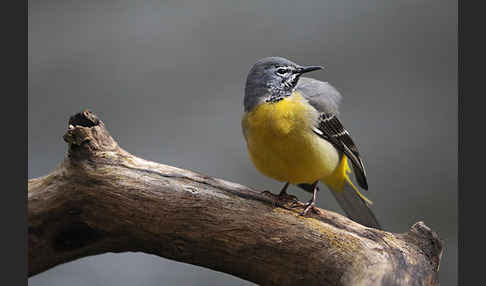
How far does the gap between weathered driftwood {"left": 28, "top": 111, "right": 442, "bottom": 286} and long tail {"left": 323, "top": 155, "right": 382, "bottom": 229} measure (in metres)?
0.37

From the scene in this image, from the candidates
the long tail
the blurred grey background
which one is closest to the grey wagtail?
the long tail

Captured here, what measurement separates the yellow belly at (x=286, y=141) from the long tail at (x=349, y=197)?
326mm

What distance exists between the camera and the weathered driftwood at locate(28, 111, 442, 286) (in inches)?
78.0

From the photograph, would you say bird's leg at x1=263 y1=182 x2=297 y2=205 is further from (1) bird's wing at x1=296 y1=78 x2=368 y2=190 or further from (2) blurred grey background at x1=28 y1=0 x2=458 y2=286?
(2) blurred grey background at x1=28 y1=0 x2=458 y2=286

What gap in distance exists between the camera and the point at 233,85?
3.48 meters

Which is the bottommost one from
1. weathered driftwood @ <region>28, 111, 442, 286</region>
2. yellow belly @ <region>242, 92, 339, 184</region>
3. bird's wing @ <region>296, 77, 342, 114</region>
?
weathered driftwood @ <region>28, 111, 442, 286</region>

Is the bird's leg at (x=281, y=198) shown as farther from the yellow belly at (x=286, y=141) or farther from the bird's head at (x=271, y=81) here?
the bird's head at (x=271, y=81)

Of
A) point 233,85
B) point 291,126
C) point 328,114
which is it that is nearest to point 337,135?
point 328,114

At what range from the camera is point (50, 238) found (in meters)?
1.99

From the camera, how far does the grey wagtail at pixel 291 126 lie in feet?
7.11

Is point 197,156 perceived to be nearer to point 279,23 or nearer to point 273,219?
point 279,23

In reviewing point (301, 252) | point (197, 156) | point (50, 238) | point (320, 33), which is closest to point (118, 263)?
point (197, 156)

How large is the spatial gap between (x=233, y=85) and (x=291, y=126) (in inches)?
53.7

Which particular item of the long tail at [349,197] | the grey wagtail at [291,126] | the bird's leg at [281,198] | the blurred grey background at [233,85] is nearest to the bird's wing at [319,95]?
the grey wagtail at [291,126]
